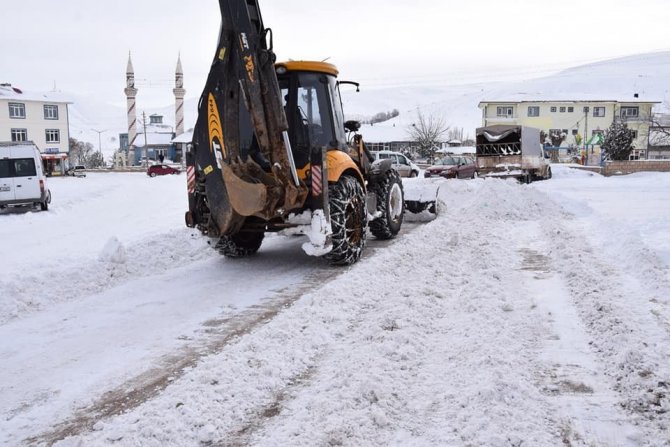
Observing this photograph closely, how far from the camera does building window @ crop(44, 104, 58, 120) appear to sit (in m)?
73.1

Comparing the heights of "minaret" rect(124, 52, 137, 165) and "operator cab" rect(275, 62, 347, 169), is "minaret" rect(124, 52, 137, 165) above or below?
above

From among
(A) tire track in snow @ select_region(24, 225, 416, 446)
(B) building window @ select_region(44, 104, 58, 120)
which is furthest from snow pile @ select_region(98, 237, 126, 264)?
(B) building window @ select_region(44, 104, 58, 120)

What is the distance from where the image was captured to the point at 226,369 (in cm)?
455

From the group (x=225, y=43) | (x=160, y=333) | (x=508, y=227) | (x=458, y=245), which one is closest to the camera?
(x=160, y=333)

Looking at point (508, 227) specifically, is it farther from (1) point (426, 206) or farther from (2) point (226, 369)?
(2) point (226, 369)

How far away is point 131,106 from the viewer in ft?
312

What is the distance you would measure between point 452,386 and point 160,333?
2.90m

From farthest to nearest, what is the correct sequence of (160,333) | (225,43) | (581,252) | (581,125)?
(581,125), (581,252), (225,43), (160,333)

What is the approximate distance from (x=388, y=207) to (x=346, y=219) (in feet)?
8.21

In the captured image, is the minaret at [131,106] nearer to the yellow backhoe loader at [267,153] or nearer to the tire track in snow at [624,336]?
the yellow backhoe loader at [267,153]

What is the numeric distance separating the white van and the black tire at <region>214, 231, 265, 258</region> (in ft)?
43.2

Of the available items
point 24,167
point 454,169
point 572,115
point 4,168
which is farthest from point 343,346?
point 572,115

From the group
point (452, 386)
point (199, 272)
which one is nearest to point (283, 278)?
point (199, 272)

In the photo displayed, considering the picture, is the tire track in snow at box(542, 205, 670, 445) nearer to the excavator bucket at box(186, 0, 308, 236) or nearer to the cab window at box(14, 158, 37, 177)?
the excavator bucket at box(186, 0, 308, 236)
